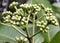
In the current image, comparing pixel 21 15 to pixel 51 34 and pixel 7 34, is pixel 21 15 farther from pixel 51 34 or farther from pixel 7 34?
pixel 51 34

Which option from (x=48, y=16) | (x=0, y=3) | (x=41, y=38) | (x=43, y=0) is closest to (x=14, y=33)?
(x=41, y=38)

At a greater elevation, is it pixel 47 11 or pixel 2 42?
pixel 47 11

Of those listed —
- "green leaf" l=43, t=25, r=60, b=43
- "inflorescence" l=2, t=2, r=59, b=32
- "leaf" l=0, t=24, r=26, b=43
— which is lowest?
"green leaf" l=43, t=25, r=60, b=43

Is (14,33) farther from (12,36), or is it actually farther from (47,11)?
(47,11)

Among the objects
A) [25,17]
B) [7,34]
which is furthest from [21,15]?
[7,34]

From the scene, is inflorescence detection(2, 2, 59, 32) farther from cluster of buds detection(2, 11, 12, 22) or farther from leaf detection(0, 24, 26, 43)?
leaf detection(0, 24, 26, 43)

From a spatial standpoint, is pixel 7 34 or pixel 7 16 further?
pixel 7 34

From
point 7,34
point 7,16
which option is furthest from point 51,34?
point 7,16

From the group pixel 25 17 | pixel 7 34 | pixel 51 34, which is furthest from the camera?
pixel 51 34

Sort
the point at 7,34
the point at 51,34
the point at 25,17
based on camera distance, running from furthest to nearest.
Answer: the point at 51,34 → the point at 7,34 → the point at 25,17

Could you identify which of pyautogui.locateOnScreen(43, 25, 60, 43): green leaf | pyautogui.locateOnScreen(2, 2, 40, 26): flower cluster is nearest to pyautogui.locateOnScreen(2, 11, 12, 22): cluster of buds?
pyautogui.locateOnScreen(2, 2, 40, 26): flower cluster

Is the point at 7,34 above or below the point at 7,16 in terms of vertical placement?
below
